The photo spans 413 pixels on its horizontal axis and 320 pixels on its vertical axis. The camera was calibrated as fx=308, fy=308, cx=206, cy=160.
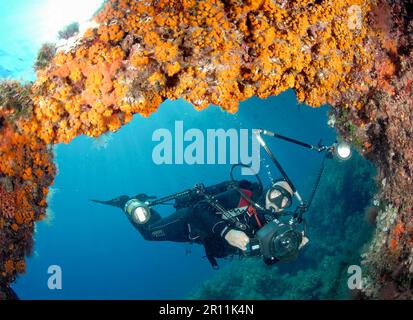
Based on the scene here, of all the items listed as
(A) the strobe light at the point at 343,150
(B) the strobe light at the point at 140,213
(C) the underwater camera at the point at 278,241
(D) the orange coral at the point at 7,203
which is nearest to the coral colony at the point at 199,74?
(D) the orange coral at the point at 7,203

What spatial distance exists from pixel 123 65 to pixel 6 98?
1.12 m

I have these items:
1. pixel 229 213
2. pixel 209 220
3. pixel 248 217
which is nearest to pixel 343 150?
pixel 229 213

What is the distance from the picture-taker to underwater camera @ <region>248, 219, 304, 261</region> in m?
4.06

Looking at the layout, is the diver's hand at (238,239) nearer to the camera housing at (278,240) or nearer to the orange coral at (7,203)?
the camera housing at (278,240)

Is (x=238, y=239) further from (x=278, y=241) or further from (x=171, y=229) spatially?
(x=171, y=229)

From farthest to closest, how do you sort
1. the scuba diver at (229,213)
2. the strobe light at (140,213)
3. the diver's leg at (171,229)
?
the diver's leg at (171,229), the strobe light at (140,213), the scuba diver at (229,213)

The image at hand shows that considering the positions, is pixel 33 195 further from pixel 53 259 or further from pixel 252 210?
pixel 53 259

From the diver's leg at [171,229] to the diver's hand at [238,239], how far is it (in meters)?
2.91

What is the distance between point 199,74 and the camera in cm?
290

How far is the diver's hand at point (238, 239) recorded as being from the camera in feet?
14.1

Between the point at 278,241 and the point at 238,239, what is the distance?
0.57 meters

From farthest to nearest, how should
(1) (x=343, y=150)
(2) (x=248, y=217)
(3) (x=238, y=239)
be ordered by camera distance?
(2) (x=248, y=217)
(3) (x=238, y=239)
(1) (x=343, y=150)

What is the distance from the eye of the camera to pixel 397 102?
10.8 feet

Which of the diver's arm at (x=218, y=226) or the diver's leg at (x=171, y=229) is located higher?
the diver's leg at (x=171, y=229)
